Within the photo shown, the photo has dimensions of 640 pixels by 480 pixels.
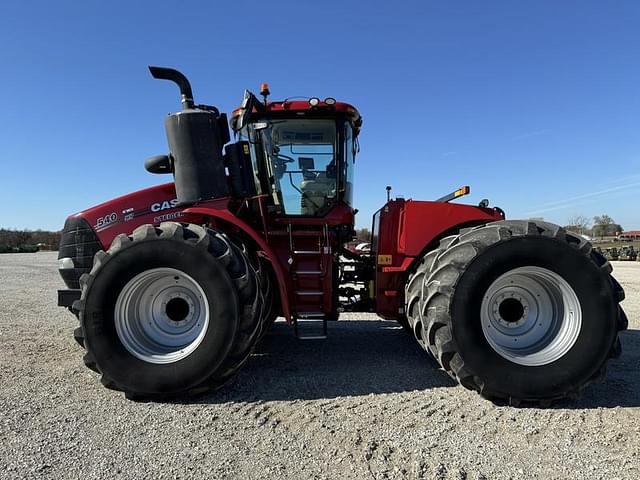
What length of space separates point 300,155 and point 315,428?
2.91 m

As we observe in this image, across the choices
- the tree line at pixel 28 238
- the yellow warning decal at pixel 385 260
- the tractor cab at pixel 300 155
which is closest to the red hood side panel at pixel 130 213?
the tractor cab at pixel 300 155

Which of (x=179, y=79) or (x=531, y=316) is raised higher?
(x=179, y=79)

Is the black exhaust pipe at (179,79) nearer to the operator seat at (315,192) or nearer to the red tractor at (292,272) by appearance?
the red tractor at (292,272)

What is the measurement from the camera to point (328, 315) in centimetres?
459

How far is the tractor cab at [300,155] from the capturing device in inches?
185

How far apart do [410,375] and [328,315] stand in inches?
40.8

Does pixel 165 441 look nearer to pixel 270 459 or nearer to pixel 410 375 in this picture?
pixel 270 459

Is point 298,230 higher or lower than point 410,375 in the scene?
higher

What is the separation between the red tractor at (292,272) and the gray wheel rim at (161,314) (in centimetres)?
1

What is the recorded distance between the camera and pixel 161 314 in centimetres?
390

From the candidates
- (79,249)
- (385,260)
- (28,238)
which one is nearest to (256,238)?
(385,260)

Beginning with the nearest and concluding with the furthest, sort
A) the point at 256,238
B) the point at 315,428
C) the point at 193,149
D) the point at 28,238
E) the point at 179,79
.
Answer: the point at 315,428 → the point at 256,238 → the point at 193,149 → the point at 179,79 → the point at 28,238

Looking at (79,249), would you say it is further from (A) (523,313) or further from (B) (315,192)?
(A) (523,313)

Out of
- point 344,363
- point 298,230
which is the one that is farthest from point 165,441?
point 298,230
